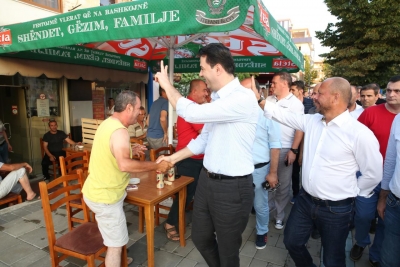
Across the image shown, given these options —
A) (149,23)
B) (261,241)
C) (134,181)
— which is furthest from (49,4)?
(261,241)

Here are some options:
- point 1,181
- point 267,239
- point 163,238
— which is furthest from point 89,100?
point 267,239

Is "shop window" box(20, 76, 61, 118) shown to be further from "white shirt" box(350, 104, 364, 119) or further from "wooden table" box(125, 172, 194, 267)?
"white shirt" box(350, 104, 364, 119)

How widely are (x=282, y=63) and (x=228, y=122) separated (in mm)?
4798

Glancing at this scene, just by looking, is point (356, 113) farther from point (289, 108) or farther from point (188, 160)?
point (188, 160)

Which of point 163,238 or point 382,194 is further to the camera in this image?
point 163,238

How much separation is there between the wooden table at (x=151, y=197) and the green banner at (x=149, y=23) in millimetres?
1551

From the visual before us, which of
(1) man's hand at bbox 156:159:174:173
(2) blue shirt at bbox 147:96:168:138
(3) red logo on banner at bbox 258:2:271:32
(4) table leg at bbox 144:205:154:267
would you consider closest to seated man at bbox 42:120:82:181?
(2) blue shirt at bbox 147:96:168:138

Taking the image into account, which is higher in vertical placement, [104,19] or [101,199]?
[104,19]

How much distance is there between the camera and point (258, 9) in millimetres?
2414

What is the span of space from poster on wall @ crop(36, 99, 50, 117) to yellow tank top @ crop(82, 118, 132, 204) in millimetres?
4645

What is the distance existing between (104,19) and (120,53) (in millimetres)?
3595

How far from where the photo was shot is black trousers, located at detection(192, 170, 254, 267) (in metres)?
1.92

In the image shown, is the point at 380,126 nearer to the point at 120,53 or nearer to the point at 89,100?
the point at 120,53

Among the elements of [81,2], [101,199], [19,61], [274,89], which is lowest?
[101,199]
